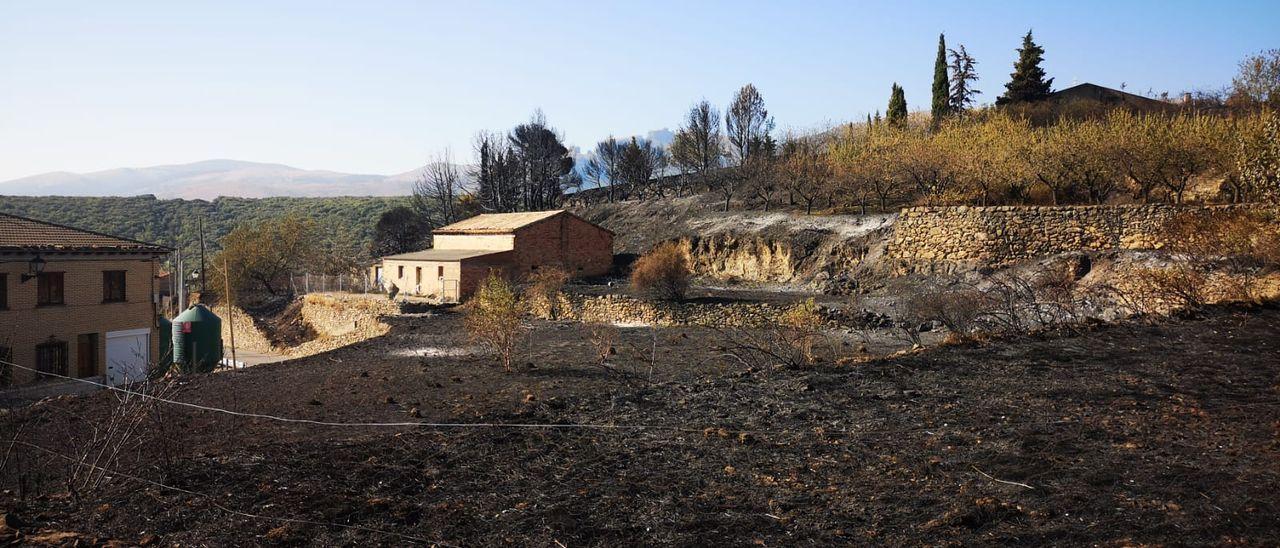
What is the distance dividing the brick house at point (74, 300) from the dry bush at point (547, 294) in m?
12.6

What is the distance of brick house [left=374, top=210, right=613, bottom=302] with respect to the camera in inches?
1297

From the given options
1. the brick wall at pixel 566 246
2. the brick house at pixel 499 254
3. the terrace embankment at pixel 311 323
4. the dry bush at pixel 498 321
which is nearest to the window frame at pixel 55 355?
the terrace embankment at pixel 311 323

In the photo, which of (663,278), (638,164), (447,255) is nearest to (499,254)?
(447,255)

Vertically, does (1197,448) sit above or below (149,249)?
below

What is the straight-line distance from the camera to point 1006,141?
1221 inches

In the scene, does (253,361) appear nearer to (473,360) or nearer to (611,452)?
(473,360)

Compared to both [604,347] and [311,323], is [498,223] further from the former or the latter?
[604,347]

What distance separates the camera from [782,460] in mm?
8352

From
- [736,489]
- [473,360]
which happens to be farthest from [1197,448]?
[473,360]

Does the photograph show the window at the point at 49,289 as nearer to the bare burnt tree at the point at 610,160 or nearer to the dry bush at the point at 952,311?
the dry bush at the point at 952,311

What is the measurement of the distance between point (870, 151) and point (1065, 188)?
434 inches

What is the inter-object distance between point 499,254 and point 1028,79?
37.1 meters

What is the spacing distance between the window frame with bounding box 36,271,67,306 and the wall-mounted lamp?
0.14 meters

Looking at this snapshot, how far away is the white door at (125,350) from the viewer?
2258 centimetres
